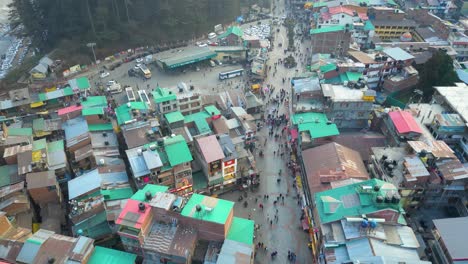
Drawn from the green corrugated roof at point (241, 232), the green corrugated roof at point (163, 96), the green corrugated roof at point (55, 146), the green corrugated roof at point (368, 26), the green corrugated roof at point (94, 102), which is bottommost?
the green corrugated roof at point (241, 232)

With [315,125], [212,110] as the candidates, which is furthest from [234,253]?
[212,110]

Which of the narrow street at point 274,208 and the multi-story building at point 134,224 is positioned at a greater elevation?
the multi-story building at point 134,224

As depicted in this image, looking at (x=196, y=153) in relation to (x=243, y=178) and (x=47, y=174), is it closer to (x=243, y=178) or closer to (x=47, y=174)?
(x=243, y=178)

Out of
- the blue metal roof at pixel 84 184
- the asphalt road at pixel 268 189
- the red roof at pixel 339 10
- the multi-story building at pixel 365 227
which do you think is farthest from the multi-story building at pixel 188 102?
the red roof at pixel 339 10

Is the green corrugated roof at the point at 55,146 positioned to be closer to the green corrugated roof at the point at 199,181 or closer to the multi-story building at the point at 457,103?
the green corrugated roof at the point at 199,181

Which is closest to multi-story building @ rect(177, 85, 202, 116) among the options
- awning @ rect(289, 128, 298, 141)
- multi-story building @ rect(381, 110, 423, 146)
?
awning @ rect(289, 128, 298, 141)

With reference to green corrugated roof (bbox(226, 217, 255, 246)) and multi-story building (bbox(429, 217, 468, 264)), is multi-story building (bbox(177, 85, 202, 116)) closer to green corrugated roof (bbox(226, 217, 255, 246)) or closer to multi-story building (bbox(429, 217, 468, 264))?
green corrugated roof (bbox(226, 217, 255, 246))
